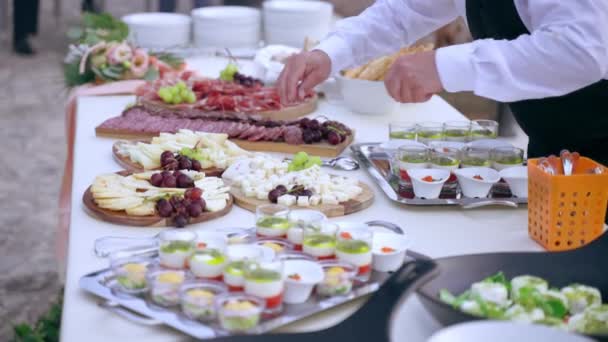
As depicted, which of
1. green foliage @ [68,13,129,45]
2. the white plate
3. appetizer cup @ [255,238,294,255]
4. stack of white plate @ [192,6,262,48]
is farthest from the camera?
stack of white plate @ [192,6,262,48]

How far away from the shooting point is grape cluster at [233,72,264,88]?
2816mm

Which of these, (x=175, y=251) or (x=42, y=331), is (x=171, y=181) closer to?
(x=175, y=251)

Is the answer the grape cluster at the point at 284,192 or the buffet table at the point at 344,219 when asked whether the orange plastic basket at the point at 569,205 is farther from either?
the grape cluster at the point at 284,192

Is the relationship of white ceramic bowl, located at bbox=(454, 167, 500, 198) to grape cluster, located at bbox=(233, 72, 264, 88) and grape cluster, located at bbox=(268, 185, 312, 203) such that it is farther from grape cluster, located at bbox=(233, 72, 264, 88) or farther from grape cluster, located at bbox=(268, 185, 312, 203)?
grape cluster, located at bbox=(233, 72, 264, 88)

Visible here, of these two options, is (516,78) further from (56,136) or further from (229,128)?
(56,136)

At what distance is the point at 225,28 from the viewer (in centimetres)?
357

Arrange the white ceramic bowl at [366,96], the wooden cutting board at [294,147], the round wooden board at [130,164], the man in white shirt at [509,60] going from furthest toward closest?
the white ceramic bowl at [366,96] < the wooden cutting board at [294,147] < the round wooden board at [130,164] < the man in white shirt at [509,60]

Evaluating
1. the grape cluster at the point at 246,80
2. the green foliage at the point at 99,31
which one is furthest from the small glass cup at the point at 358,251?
the green foliage at the point at 99,31

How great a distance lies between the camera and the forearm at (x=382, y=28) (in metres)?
2.25

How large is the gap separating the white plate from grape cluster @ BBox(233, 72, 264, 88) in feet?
6.24

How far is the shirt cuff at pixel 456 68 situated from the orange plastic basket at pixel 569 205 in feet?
0.75

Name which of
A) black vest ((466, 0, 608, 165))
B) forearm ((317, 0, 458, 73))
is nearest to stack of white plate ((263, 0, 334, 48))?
forearm ((317, 0, 458, 73))

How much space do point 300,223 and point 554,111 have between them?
2.59 feet

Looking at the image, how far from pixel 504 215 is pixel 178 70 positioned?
1.71 m
